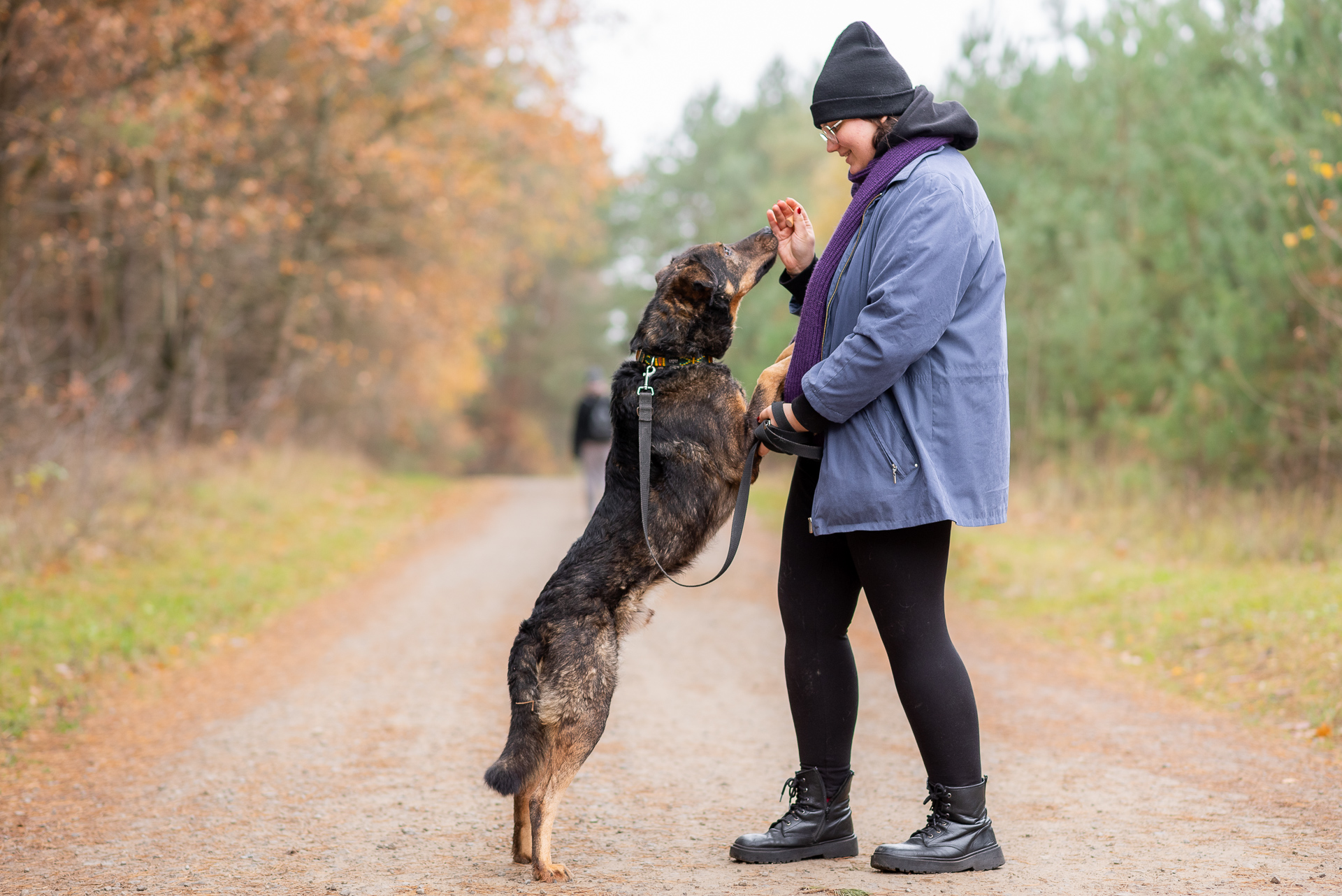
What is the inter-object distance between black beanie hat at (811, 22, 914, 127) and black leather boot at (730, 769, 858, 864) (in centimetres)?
201

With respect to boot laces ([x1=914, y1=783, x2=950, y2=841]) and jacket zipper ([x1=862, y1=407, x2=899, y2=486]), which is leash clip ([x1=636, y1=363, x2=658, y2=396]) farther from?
boot laces ([x1=914, y1=783, x2=950, y2=841])

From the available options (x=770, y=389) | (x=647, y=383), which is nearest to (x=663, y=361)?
(x=647, y=383)

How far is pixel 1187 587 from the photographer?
778 cm

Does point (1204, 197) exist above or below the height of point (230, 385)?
above

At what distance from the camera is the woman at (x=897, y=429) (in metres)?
2.91

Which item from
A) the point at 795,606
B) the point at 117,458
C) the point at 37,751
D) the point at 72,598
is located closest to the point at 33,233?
the point at 117,458

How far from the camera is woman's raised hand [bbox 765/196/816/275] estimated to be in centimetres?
349

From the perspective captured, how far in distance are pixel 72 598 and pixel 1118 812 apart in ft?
23.0

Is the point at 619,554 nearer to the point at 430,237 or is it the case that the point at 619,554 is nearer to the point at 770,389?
the point at 770,389

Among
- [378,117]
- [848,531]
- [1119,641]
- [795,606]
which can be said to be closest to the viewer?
[848,531]

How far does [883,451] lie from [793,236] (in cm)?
93

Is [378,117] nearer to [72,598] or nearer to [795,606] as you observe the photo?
[72,598]

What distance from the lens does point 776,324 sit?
18766mm

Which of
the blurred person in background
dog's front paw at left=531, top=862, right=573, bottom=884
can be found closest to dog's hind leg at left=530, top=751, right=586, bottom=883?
dog's front paw at left=531, top=862, right=573, bottom=884
